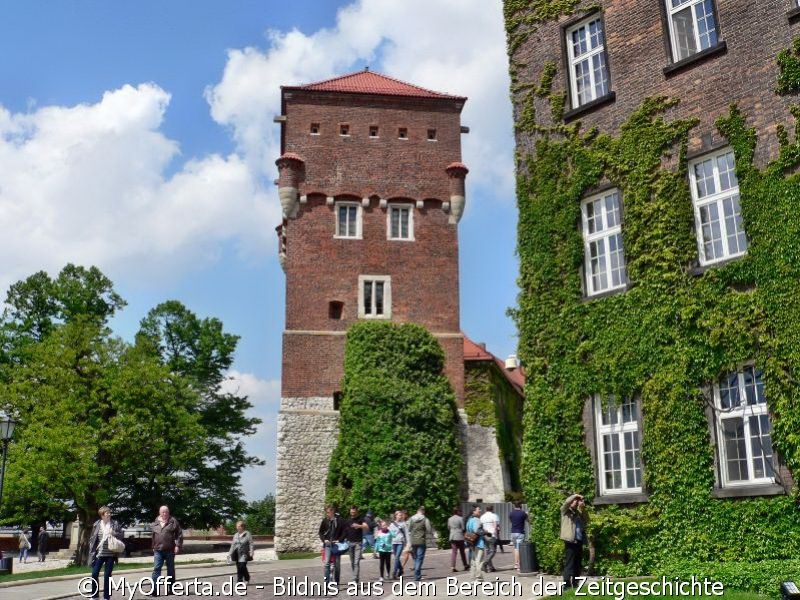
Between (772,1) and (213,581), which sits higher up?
(772,1)

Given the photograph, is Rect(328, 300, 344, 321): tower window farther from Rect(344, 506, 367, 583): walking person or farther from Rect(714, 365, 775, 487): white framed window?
Rect(714, 365, 775, 487): white framed window

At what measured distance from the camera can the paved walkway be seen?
44.8 feet

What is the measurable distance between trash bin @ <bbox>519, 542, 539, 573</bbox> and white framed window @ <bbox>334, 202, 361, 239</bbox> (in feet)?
71.9

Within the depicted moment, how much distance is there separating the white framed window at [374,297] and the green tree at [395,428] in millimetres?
1838

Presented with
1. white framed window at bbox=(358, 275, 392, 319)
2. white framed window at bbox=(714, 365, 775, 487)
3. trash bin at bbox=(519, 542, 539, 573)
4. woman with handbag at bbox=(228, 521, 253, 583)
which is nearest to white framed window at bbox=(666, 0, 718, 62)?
white framed window at bbox=(714, 365, 775, 487)

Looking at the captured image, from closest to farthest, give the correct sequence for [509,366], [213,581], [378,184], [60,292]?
[213,581] < [378,184] < [60,292] < [509,366]

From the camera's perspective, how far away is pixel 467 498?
32.6m

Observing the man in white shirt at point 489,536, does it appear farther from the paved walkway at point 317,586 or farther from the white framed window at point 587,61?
the white framed window at point 587,61

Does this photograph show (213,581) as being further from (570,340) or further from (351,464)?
(351,464)

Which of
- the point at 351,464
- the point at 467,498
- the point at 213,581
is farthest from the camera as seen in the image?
the point at 467,498

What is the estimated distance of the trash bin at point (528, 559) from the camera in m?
15.2

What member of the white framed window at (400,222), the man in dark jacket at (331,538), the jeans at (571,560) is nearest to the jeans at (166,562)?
the man in dark jacket at (331,538)

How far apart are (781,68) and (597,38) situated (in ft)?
13.1

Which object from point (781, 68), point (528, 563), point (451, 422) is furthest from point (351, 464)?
point (781, 68)
